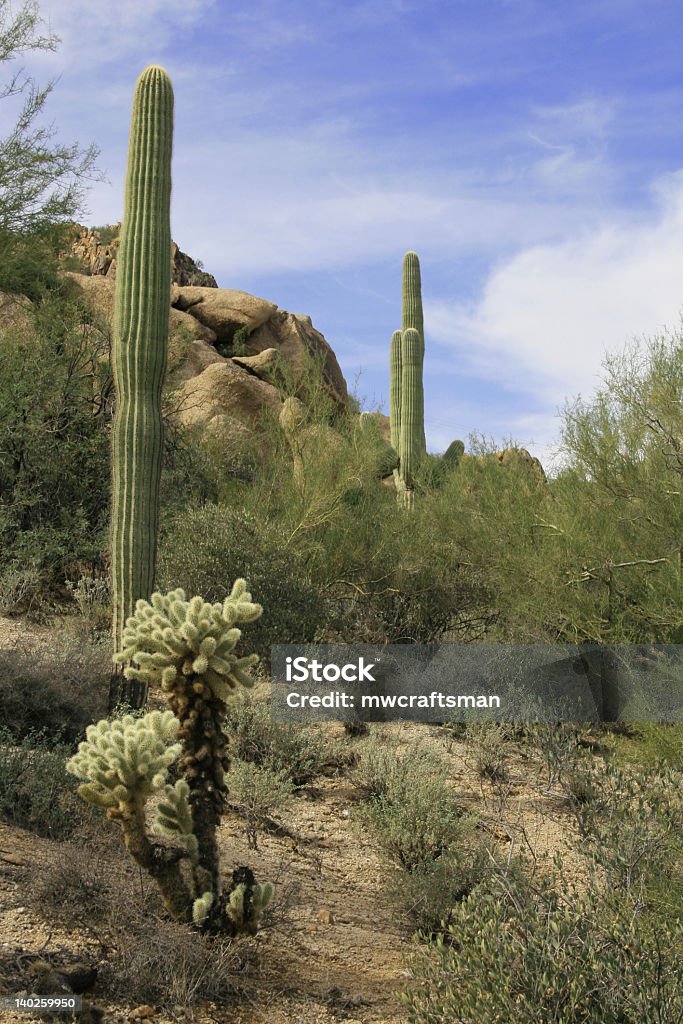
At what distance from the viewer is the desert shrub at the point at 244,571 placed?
11.2 metres

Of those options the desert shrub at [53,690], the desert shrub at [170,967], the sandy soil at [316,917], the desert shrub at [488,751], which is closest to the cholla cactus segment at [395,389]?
the desert shrub at [488,751]

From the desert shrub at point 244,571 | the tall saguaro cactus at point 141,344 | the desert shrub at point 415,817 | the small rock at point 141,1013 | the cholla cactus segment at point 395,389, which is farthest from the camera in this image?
the cholla cactus segment at point 395,389

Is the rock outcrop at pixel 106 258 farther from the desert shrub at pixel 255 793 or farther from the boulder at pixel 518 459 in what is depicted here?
the desert shrub at pixel 255 793

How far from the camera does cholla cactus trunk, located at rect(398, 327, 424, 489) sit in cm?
1666

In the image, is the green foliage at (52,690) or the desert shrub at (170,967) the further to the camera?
the green foliage at (52,690)

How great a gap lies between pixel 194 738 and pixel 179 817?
0.40 m

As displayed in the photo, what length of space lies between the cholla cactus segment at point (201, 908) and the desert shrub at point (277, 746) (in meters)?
3.36

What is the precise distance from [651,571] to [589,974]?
6816 millimetres

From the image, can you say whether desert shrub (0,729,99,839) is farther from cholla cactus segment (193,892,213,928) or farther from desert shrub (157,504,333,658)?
desert shrub (157,504,333,658)

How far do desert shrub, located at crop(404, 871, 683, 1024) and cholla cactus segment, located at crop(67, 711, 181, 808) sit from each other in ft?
4.39

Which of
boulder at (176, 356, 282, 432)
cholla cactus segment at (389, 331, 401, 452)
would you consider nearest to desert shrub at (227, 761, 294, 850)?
cholla cactus segment at (389, 331, 401, 452)

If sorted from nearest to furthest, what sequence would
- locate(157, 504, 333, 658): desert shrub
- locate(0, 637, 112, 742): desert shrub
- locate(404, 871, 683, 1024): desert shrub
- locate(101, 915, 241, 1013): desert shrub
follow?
locate(404, 871, 683, 1024): desert shrub < locate(101, 915, 241, 1013): desert shrub < locate(0, 637, 112, 742): desert shrub < locate(157, 504, 333, 658): desert shrub

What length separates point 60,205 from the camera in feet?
57.2

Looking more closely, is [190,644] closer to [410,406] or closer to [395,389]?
[410,406]
